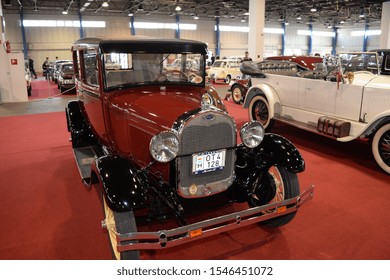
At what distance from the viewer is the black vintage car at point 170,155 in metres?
2.49

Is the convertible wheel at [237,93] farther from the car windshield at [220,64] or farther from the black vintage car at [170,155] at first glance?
the car windshield at [220,64]

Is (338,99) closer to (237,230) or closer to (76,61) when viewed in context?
(237,230)

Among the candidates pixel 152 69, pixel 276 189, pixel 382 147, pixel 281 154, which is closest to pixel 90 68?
pixel 152 69

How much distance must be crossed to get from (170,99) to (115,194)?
1217 mm

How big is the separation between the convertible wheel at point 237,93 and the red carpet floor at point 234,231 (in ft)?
18.7

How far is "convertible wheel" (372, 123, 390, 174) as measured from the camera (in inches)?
182

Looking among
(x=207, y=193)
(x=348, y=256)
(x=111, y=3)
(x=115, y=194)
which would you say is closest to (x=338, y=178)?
(x=348, y=256)

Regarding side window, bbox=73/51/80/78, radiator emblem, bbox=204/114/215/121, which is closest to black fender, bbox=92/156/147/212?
radiator emblem, bbox=204/114/215/121

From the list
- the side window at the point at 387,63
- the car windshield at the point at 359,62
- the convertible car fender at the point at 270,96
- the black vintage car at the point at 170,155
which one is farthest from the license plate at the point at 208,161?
the side window at the point at 387,63

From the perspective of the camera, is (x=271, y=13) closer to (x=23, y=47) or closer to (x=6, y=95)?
(x=23, y=47)

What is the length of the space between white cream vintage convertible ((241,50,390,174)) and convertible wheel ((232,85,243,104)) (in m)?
3.58

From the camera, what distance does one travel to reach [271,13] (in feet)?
99.1

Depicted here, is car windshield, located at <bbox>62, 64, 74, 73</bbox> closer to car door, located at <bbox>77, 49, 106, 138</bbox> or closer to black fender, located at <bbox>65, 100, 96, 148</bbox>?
black fender, located at <bbox>65, 100, 96, 148</bbox>

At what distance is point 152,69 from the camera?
3.69 meters
